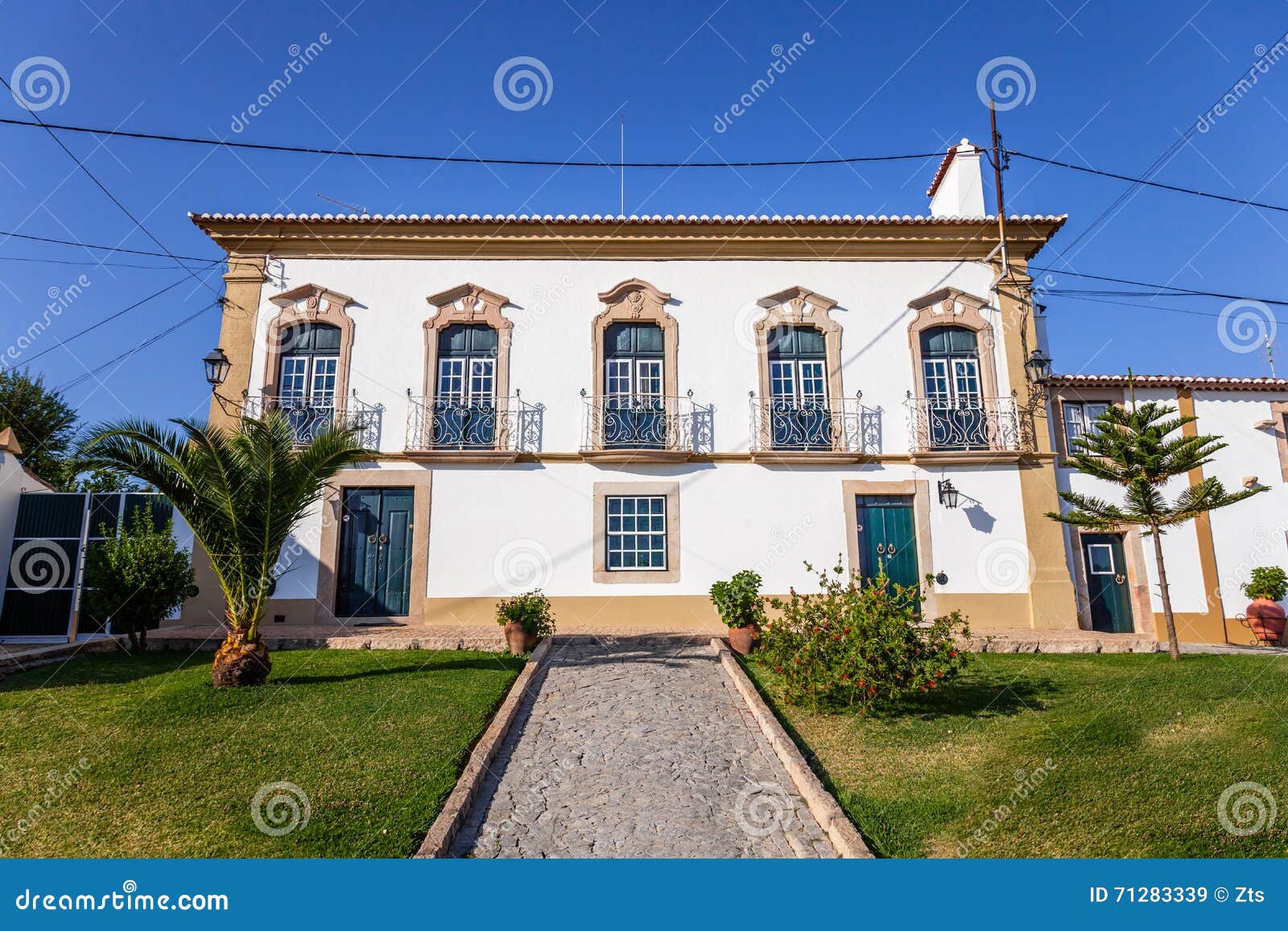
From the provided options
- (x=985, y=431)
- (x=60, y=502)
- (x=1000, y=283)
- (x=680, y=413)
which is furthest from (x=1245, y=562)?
(x=60, y=502)

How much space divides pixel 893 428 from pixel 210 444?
970 cm

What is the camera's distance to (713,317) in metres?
12.3

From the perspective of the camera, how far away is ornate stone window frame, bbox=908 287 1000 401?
12.2m

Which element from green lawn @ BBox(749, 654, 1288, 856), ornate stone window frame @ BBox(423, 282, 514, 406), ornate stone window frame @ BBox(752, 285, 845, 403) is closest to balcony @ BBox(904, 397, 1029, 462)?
ornate stone window frame @ BBox(752, 285, 845, 403)

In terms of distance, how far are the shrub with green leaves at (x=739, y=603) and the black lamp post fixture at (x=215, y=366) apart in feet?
27.8

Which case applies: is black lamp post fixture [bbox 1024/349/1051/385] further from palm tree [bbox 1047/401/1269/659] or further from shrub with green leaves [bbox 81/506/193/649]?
shrub with green leaves [bbox 81/506/193/649]

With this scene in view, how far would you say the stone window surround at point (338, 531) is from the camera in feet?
37.1

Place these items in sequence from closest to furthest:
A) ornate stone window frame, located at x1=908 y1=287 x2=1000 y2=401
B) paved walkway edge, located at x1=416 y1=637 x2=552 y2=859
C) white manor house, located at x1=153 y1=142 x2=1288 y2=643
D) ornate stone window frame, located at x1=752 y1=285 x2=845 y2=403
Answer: paved walkway edge, located at x1=416 y1=637 x2=552 y2=859
white manor house, located at x1=153 y1=142 x2=1288 y2=643
ornate stone window frame, located at x1=752 y1=285 x2=845 y2=403
ornate stone window frame, located at x1=908 y1=287 x2=1000 y2=401

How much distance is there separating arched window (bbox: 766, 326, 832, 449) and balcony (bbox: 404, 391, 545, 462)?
12.8 feet

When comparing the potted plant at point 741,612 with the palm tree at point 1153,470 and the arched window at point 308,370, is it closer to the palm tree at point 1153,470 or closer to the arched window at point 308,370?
the palm tree at point 1153,470

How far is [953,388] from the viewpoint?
481 inches

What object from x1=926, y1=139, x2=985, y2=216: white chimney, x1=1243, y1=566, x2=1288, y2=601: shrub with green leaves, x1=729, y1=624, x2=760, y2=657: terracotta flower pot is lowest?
x1=729, y1=624, x2=760, y2=657: terracotta flower pot

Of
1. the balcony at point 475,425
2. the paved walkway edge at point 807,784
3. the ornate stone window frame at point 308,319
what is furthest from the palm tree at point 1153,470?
the ornate stone window frame at point 308,319

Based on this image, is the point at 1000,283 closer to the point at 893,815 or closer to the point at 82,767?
the point at 893,815
